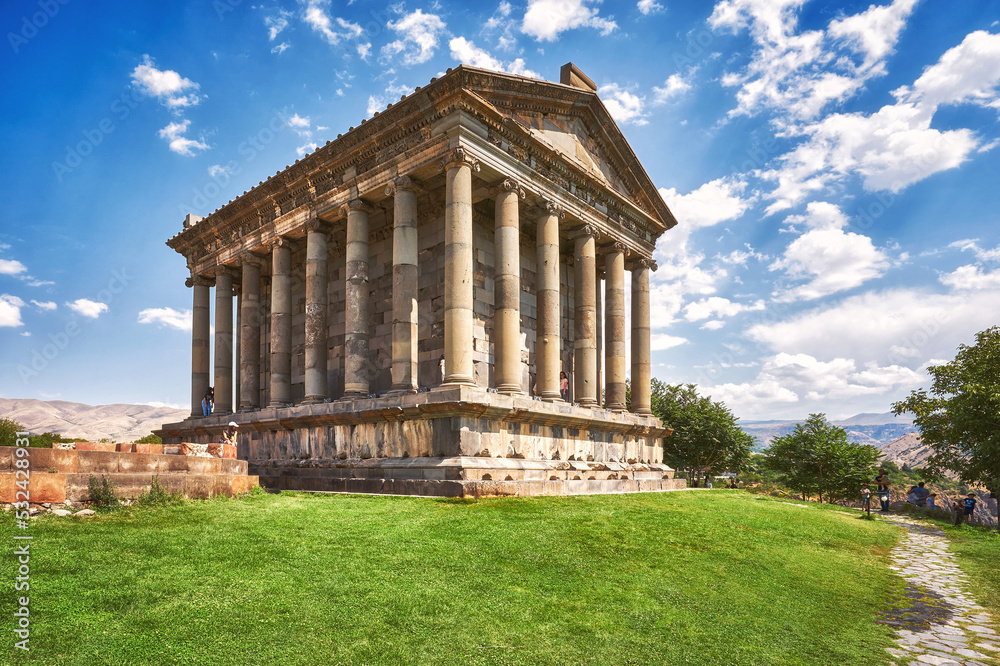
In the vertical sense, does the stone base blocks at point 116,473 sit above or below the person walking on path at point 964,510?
above

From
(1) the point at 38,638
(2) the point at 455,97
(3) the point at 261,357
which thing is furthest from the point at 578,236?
(1) the point at 38,638

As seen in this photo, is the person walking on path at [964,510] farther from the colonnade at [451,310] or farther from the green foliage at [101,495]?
the green foliage at [101,495]

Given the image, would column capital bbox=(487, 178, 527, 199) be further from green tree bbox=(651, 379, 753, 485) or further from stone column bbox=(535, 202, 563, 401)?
green tree bbox=(651, 379, 753, 485)

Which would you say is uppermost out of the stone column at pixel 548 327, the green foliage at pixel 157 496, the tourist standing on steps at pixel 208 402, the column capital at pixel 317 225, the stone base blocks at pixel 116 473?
the column capital at pixel 317 225

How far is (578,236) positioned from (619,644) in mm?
21020

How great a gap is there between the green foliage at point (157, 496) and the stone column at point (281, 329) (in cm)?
1386

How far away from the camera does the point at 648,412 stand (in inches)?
1145

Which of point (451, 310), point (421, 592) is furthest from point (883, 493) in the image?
point (421, 592)

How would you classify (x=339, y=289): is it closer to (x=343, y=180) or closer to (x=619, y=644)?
(x=343, y=180)

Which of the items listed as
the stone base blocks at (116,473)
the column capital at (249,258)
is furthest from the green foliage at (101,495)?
the column capital at (249,258)

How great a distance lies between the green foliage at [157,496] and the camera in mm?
11461

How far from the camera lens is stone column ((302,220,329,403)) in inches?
944

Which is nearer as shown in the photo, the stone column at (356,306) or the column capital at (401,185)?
the column capital at (401,185)

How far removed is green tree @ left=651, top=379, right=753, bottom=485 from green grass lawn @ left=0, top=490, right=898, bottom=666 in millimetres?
34959
